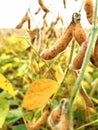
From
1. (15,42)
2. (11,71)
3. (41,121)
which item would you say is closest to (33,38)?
(41,121)

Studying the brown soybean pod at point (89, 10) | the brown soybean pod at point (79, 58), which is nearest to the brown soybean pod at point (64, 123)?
the brown soybean pod at point (79, 58)

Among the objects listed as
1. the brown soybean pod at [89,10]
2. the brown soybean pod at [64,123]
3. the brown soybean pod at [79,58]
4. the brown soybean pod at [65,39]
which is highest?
the brown soybean pod at [89,10]

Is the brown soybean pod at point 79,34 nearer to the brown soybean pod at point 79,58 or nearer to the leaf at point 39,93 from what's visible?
the brown soybean pod at point 79,58

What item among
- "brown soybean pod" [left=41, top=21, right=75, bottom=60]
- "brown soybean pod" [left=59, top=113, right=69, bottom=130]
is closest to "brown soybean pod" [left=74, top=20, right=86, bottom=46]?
→ "brown soybean pod" [left=41, top=21, right=75, bottom=60]

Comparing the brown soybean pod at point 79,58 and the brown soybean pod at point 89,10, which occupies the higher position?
the brown soybean pod at point 89,10

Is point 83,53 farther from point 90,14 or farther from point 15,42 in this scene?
point 15,42

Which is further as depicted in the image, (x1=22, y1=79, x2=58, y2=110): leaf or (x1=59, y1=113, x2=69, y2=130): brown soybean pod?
(x1=22, y1=79, x2=58, y2=110): leaf

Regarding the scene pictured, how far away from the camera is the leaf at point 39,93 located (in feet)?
2.02

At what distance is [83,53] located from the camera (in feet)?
1.68

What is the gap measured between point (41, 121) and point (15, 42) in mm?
2991

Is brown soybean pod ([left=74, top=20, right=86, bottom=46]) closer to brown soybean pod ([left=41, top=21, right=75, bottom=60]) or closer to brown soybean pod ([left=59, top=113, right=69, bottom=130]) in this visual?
brown soybean pod ([left=41, top=21, right=75, bottom=60])

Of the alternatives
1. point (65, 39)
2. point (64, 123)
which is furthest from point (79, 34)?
point (64, 123)

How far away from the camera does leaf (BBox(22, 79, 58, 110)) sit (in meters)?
0.62

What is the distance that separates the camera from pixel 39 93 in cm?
62
